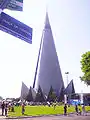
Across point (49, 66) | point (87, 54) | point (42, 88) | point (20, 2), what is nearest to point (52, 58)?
point (49, 66)

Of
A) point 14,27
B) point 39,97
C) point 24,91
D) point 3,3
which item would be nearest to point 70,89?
point 39,97

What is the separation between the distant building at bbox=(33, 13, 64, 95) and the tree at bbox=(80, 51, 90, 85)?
7297 cm

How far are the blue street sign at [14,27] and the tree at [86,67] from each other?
120 feet

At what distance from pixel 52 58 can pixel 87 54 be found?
7913 centimetres

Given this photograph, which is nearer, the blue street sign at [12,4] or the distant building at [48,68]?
the blue street sign at [12,4]

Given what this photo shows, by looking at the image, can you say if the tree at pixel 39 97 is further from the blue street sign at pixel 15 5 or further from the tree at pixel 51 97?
the blue street sign at pixel 15 5

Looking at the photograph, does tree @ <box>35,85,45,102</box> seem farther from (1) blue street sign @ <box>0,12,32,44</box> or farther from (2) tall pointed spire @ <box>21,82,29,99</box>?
(1) blue street sign @ <box>0,12,32,44</box>

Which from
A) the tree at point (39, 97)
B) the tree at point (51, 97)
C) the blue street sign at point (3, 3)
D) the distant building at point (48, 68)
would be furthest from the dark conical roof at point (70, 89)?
the blue street sign at point (3, 3)

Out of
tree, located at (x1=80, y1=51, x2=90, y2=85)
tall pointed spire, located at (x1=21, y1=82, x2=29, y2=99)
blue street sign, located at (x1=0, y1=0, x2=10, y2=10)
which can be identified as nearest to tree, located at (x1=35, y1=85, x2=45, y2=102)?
tall pointed spire, located at (x1=21, y1=82, x2=29, y2=99)

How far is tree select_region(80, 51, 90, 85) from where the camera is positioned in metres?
56.6

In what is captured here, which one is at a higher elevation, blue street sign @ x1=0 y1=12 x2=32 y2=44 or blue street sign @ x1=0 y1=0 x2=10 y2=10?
blue street sign @ x1=0 y1=0 x2=10 y2=10

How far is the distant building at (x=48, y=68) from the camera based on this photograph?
133625 mm

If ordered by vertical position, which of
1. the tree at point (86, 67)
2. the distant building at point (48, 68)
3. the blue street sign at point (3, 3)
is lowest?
the blue street sign at point (3, 3)

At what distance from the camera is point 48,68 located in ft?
445
